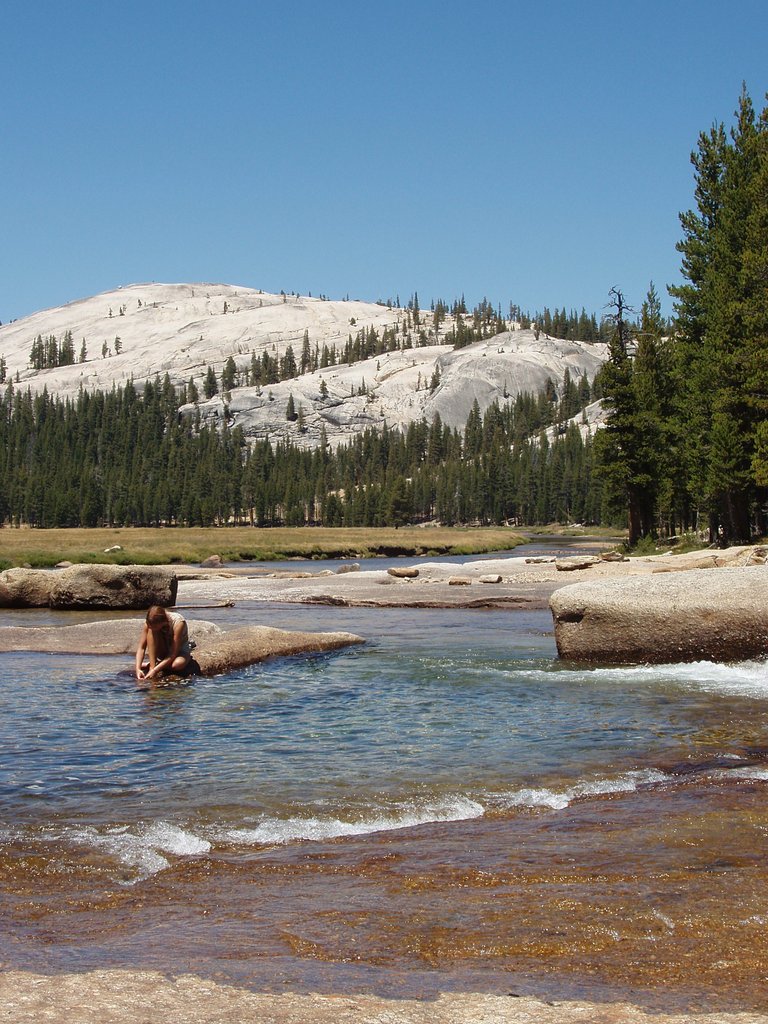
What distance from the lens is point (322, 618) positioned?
100 feet

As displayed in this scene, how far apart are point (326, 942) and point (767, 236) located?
40731 mm

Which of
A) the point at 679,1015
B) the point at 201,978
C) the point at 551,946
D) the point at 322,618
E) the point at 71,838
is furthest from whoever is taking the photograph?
the point at 322,618

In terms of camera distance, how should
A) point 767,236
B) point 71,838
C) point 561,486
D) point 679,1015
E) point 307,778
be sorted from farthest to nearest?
point 561,486 → point 767,236 → point 307,778 → point 71,838 → point 679,1015

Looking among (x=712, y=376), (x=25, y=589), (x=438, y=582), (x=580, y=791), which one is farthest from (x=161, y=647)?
(x=712, y=376)

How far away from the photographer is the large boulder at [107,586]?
3206 cm

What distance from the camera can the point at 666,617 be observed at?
17328 millimetres

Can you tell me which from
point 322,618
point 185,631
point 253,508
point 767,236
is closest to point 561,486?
point 253,508

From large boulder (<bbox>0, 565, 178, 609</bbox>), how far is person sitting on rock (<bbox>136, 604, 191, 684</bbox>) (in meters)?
14.8

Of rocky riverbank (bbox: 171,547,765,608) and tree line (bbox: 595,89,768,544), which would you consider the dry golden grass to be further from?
tree line (bbox: 595,89,768,544)

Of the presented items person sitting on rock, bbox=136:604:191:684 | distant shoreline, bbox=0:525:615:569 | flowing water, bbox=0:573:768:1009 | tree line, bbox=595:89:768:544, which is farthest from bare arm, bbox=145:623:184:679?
distant shoreline, bbox=0:525:615:569

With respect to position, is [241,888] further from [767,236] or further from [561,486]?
[561,486]

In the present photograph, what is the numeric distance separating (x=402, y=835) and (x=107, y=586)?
2592 centimetres

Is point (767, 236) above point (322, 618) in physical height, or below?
above

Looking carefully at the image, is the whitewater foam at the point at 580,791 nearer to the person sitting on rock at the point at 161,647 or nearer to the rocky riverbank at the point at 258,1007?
the rocky riverbank at the point at 258,1007
